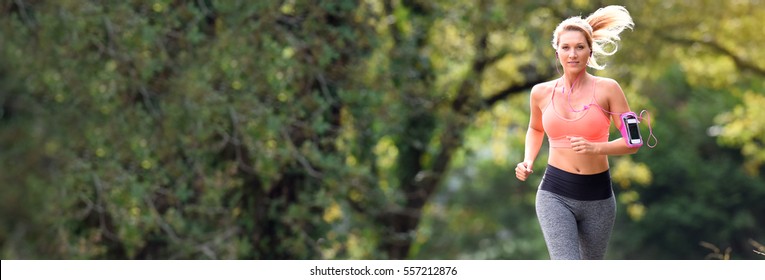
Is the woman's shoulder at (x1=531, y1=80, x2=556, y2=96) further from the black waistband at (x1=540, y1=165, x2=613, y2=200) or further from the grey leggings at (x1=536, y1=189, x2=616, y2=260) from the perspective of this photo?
the grey leggings at (x1=536, y1=189, x2=616, y2=260)

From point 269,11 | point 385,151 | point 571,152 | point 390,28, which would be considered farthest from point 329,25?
point 571,152

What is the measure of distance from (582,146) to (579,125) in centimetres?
15

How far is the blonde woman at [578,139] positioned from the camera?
5285 millimetres

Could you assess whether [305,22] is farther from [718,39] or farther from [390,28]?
[718,39]

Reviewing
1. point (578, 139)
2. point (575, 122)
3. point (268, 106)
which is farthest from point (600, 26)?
point (268, 106)

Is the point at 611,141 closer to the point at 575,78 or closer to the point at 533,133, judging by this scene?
the point at 575,78

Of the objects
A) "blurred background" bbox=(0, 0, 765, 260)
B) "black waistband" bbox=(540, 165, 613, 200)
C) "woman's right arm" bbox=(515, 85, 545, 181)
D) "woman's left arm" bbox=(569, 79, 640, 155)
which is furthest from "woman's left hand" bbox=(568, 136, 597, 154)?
"blurred background" bbox=(0, 0, 765, 260)

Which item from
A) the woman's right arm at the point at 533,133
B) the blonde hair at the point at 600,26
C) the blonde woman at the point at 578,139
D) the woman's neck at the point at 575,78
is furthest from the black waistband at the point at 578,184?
the blonde hair at the point at 600,26

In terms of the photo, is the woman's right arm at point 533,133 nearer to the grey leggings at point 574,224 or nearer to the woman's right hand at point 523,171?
the woman's right hand at point 523,171

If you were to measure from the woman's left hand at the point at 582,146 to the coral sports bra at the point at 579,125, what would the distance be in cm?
10

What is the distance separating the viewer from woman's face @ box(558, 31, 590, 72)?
530 cm

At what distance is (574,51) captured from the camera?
209 inches

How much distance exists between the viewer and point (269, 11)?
11.7 metres

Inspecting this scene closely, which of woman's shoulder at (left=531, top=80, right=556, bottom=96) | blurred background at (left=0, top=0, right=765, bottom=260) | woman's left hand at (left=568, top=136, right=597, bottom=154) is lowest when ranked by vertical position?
blurred background at (left=0, top=0, right=765, bottom=260)
